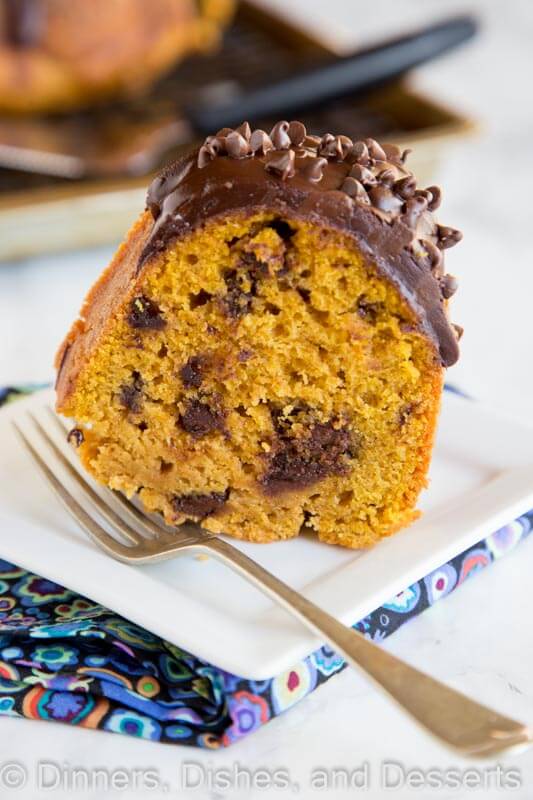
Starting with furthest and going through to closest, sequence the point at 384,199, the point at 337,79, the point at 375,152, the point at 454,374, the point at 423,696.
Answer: the point at 337,79 < the point at 454,374 < the point at 375,152 < the point at 384,199 < the point at 423,696

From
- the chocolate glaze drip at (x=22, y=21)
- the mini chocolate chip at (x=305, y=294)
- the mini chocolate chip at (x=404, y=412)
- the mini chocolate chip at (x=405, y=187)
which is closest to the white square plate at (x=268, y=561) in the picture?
the mini chocolate chip at (x=404, y=412)

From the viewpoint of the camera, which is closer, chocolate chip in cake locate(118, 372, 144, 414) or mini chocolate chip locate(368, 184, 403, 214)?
mini chocolate chip locate(368, 184, 403, 214)

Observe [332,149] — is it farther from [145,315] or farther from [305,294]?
[145,315]

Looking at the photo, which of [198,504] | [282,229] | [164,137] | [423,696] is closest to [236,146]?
[282,229]

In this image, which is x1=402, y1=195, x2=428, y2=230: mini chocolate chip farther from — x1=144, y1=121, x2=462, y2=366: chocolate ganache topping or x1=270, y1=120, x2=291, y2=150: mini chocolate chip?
x1=270, y1=120, x2=291, y2=150: mini chocolate chip

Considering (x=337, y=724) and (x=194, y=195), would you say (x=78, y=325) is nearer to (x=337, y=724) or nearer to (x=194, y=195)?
(x=194, y=195)

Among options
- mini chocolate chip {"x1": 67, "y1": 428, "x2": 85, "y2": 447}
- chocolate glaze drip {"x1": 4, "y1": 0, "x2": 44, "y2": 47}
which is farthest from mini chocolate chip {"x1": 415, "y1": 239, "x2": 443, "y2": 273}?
chocolate glaze drip {"x1": 4, "y1": 0, "x2": 44, "y2": 47}

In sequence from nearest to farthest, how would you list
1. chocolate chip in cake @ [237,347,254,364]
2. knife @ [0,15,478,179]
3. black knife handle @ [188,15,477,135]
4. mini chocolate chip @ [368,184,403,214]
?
1. mini chocolate chip @ [368,184,403,214]
2. chocolate chip in cake @ [237,347,254,364]
3. knife @ [0,15,478,179]
4. black knife handle @ [188,15,477,135]
